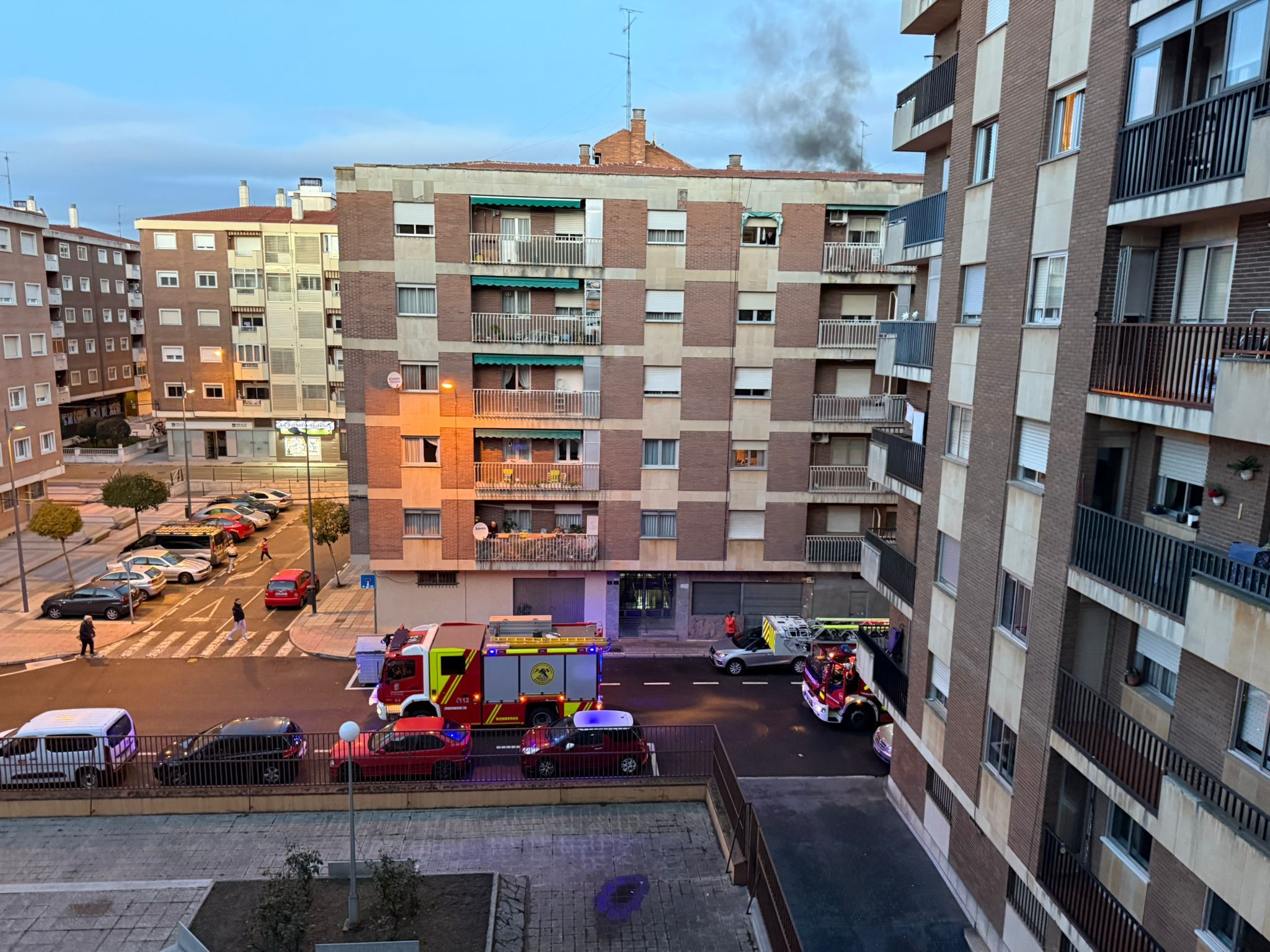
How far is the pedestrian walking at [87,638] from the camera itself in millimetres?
28953

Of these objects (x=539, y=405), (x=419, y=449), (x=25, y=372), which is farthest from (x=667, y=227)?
(x=25, y=372)

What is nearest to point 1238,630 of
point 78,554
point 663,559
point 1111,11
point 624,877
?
point 1111,11

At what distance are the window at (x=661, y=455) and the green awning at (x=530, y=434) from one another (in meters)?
2.56

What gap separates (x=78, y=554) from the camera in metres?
41.6

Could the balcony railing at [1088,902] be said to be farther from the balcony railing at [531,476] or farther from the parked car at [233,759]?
the balcony railing at [531,476]

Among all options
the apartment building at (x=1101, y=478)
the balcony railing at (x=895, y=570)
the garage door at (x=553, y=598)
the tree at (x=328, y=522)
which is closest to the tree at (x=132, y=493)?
the tree at (x=328, y=522)

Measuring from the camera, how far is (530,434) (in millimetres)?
30609

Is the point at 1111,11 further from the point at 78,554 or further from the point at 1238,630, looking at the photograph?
the point at 78,554

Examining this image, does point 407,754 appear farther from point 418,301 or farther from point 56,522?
point 56,522

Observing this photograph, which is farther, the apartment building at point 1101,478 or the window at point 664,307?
the window at point 664,307

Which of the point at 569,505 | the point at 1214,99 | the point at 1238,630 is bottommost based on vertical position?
the point at 569,505

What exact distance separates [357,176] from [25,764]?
1958cm

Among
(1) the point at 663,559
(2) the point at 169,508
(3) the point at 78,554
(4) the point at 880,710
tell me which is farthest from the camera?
(2) the point at 169,508

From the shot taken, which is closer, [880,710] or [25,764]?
[25,764]
